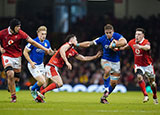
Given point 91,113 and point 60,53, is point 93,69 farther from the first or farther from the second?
point 91,113

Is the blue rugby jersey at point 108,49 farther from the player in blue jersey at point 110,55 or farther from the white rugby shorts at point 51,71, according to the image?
the white rugby shorts at point 51,71

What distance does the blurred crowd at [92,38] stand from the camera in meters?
22.7

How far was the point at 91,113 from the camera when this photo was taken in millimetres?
8180

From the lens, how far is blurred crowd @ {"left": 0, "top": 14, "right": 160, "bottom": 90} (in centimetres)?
→ 2266

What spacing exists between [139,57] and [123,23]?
1529 centimetres

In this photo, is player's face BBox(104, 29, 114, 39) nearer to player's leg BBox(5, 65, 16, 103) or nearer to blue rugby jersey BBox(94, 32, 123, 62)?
blue rugby jersey BBox(94, 32, 123, 62)

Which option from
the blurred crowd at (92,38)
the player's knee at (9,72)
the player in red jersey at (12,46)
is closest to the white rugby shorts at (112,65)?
the player in red jersey at (12,46)

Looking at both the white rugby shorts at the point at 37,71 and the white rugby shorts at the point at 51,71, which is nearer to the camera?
the white rugby shorts at the point at 51,71

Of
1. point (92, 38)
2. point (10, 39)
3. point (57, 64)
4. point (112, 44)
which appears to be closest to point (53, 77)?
point (57, 64)

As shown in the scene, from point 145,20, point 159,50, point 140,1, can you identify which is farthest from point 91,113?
point 140,1

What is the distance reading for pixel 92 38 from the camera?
2573cm

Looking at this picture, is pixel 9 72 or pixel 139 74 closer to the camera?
pixel 9 72

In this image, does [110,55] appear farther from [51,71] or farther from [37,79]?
[37,79]

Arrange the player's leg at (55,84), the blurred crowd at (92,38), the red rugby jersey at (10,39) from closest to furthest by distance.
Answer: the red rugby jersey at (10,39), the player's leg at (55,84), the blurred crowd at (92,38)
